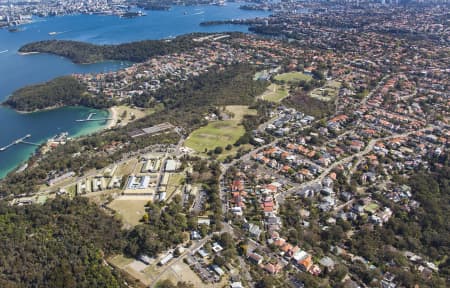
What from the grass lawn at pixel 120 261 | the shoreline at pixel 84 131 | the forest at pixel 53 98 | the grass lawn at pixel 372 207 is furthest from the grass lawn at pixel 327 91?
the grass lawn at pixel 120 261

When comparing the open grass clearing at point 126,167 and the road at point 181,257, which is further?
the open grass clearing at point 126,167

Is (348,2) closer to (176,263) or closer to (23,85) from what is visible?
(23,85)

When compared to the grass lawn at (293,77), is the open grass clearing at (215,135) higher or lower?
lower

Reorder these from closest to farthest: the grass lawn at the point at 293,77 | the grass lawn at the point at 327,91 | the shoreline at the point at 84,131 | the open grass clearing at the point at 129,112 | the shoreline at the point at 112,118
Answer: the shoreline at the point at 84,131 < the shoreline at the point at 112,118 < the open grass clearing at the point at 129,112 < the grass lawn at the point at 327,91 < the grass lawn at the point at 293,77

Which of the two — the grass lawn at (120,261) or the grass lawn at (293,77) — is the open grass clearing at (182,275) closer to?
the grass lawn at (120,261)

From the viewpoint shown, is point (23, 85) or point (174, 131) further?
point (23, 85)

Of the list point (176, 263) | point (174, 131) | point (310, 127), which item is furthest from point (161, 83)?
point (176, 263)
